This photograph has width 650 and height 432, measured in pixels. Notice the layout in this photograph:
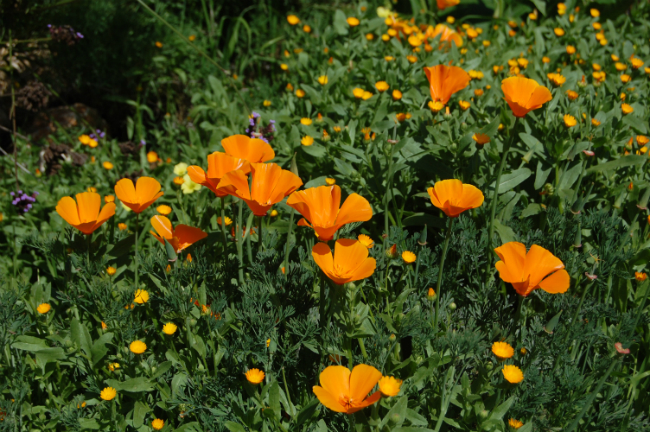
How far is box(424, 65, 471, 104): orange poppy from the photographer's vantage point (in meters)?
1.92

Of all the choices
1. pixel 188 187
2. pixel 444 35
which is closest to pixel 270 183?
pixel 188 187

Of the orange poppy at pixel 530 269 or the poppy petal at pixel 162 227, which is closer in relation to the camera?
the orange poppy at pixel 530 269

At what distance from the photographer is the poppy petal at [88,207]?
67.8 inches

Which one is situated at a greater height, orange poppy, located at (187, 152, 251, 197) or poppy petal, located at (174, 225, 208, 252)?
orange poppy, located at (187, 152, 251, 197)

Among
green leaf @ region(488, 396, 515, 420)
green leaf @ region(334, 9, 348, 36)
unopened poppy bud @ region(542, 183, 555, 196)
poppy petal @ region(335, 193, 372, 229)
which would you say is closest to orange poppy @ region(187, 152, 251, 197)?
poppy petal @ region(335, 193, 372, 229)

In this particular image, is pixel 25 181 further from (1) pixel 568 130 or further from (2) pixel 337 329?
(1) pixel 568 130

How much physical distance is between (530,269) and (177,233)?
107cm

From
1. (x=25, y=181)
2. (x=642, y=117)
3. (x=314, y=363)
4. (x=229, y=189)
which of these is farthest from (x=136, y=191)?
(x=642, y=117)

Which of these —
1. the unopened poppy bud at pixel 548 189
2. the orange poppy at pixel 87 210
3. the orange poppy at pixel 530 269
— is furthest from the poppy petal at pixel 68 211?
the unopened poppy bud at pixel 548 189

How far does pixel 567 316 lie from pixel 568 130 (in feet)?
3.06

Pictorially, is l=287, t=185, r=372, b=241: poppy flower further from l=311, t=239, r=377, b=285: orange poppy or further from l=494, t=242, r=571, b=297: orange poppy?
l=494, t=242, r=571, b=297: orange poppy

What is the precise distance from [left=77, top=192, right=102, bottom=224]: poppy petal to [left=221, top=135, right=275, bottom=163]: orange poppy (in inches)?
19.2

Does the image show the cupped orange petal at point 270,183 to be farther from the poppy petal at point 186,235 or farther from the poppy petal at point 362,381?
the poppy petal at point 362,381

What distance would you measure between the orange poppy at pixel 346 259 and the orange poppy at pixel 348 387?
0.73 feet
